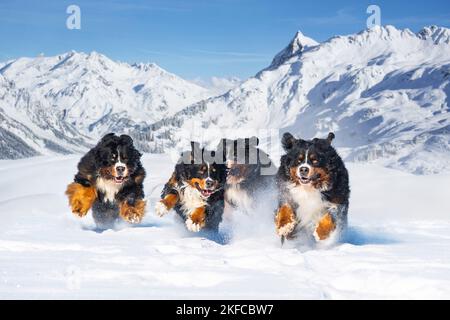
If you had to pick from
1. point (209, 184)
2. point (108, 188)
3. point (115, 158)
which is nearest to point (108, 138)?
point (115, 158)

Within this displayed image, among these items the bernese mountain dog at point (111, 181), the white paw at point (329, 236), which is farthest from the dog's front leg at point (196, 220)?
the white paw at point (329, 236)

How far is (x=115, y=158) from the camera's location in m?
11.7

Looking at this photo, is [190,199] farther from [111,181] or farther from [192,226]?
[111,181]

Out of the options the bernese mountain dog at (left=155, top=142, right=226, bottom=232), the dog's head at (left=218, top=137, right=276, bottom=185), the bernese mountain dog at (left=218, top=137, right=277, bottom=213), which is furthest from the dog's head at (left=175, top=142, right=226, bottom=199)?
the bernese mountain dog at (left=218, top=137, right=277, bottom=213)

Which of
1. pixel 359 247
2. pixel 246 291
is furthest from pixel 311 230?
pixel 246 291

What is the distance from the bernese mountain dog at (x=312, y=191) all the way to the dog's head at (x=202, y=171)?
4.69 ft

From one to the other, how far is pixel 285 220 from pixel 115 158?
11.7 feet

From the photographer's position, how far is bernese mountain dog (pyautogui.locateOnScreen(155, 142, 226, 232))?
36.9 feet

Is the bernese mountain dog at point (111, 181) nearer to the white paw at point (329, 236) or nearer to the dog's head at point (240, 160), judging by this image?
the dog's head at point (240, 160)

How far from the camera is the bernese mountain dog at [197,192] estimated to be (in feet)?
36.9

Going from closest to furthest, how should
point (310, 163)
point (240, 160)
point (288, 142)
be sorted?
point (310, 163) < point (288, 142) < point (240, 160)

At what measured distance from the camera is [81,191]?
37.9 feet

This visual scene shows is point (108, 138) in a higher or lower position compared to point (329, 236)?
higher

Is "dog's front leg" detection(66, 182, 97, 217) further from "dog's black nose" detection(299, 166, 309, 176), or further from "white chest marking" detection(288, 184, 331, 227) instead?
"dog's black nose" detection(299, 166, 309, 176)
